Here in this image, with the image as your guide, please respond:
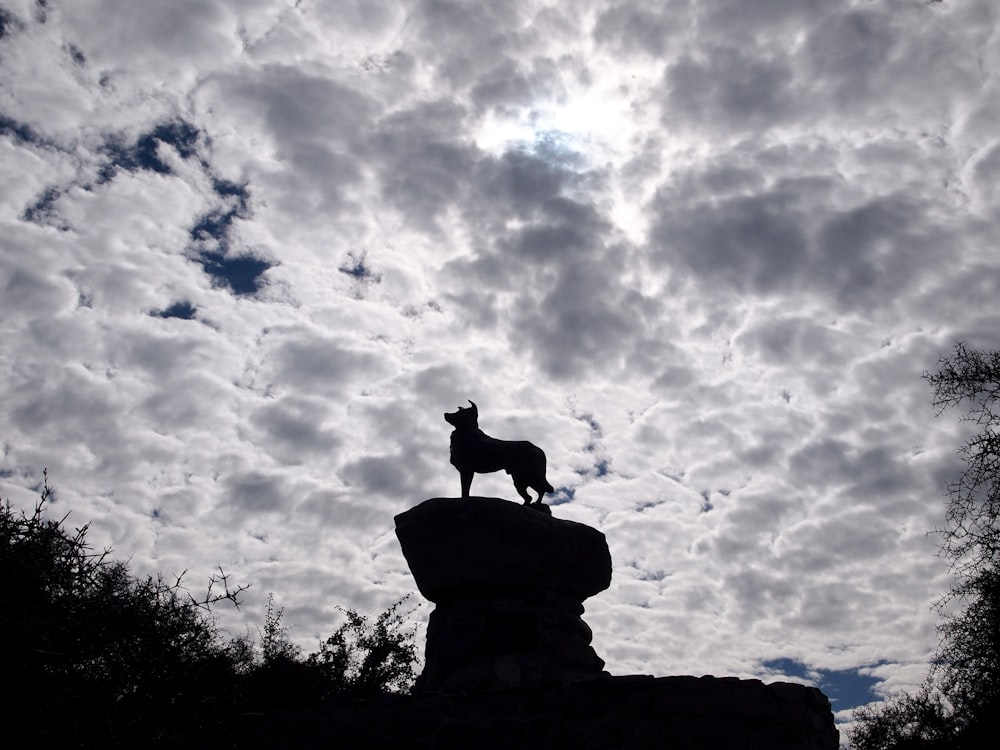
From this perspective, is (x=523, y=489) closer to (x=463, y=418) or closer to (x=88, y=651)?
(x=463, y=418)

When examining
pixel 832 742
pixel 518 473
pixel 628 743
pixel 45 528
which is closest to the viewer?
pixel 45 528

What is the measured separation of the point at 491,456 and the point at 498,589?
5.18 feet

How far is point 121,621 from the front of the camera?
15.0ft

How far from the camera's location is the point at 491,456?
9.16m

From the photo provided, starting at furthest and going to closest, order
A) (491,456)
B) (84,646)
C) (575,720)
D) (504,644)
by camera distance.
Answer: (491,456), (504,644), (575,720), (84,646)

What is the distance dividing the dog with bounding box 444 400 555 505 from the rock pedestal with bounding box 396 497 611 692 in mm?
761

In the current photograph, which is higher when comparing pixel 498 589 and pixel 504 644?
pixel 498 589

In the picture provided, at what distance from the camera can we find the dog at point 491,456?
358 inches

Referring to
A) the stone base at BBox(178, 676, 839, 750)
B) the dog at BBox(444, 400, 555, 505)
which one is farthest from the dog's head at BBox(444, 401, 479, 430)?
the stone base at BBox(178, 676, 839, 750)

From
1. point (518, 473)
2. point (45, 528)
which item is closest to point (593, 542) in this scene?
point (518, 473)

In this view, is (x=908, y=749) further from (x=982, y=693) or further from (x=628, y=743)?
(x=628, y=743)

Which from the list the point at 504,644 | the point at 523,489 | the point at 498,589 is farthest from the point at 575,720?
the point at 523,489

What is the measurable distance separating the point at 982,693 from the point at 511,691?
17.7 ft

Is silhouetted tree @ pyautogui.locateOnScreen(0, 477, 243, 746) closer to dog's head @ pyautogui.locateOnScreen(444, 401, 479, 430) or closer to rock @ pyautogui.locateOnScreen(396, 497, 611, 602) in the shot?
rock @ pyautogui.locateOnScreen(396, 497, 611, 602)
